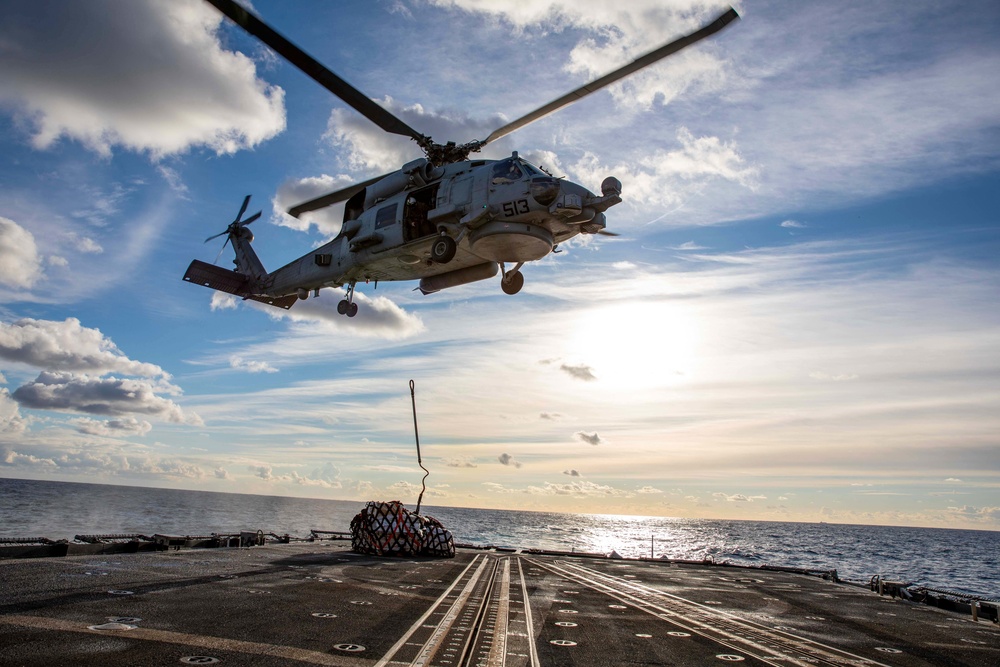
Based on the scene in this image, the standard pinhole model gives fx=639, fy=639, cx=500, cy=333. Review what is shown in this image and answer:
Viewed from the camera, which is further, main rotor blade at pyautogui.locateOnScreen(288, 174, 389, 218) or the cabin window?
main rotor blade at pyautogui.locateOnScreen(288, 174, 389, 218)

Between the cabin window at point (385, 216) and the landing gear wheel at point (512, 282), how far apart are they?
4628 mm

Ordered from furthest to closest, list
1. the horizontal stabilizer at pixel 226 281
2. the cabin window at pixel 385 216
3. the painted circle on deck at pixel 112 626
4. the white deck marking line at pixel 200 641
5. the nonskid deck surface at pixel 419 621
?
the horizontal stabilizer at pixel 226 281, the cabin window at pixel 385 216, the painted circle on deck at pixel 112 626, the nonskid deck surface at pixel 419 621, the white deck marking line at pixel 200 641

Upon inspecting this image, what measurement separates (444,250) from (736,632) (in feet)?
45.6

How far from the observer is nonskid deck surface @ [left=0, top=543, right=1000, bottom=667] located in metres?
8.66

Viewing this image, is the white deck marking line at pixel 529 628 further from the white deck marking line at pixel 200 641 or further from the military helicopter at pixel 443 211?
the military helicopter at pixel 443 211

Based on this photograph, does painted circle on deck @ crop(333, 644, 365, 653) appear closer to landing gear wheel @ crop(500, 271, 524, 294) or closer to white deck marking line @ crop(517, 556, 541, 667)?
white deck marking line @ crop(517, 556, 541, 667)


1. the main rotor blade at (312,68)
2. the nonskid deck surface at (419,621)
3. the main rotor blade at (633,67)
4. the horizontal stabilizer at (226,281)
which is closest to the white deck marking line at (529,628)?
the nonskid deck surface at (419,621)

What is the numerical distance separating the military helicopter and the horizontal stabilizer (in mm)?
1956

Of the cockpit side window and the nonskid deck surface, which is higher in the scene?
the cockpit side window

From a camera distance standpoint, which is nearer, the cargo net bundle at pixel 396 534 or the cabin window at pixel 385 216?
the cabin window at pixel 385 216

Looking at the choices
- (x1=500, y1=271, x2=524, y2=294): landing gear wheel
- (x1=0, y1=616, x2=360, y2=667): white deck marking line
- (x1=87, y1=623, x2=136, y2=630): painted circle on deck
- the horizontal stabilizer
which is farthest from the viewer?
the horizontal stabilizer

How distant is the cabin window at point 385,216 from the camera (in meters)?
22.8

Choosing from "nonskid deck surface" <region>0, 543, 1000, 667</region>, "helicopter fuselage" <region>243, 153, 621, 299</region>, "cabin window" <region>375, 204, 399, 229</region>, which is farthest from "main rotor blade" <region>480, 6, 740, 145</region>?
"nonskid deck surface" <region>0, 543, 1000, 667</region>

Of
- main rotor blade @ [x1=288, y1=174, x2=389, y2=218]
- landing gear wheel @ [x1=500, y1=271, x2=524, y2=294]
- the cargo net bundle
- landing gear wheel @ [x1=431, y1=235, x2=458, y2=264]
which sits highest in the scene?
main rotor blade @ [x1=288, y1=174, x2=389, y2=218]
